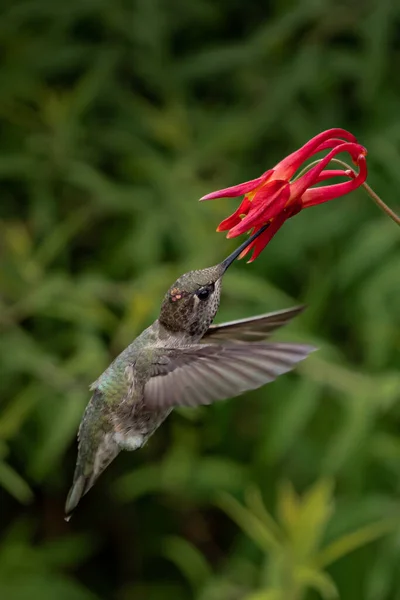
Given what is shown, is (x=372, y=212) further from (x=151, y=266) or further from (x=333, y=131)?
(x=333, y=131)

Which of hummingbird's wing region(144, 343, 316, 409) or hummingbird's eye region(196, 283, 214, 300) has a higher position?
hummingbird's eye region(196, 283, 214, 300)

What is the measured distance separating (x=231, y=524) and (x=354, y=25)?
6.43 ft

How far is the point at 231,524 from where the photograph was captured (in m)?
3.80

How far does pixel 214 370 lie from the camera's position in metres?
1.52

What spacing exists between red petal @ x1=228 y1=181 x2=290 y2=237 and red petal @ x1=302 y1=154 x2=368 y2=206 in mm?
45

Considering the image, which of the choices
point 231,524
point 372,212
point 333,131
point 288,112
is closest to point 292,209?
point 333,131

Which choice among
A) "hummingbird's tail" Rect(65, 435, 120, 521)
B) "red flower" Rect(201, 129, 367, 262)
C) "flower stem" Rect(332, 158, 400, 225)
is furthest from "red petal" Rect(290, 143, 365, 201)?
"hummingbird's tail" Rect(65, 435, 120, 521)

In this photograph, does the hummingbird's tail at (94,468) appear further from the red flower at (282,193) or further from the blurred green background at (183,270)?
the blurred green background at (183,270)

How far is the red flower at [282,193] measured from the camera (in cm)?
148

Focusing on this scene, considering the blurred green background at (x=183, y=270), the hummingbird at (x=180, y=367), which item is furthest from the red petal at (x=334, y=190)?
the blurred green background at (x=183, y=270)

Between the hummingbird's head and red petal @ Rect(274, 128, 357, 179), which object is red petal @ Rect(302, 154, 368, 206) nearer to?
red petal @ Rect(274, 128, 357, 179)

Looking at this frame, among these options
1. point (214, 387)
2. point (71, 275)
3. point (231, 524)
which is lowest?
point (231, 524)

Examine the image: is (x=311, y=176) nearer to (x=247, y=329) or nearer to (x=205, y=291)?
(x=205, y=291)

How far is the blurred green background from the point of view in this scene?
273cm
